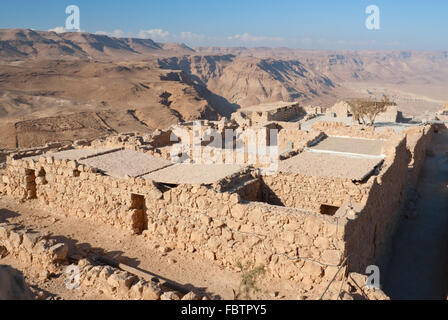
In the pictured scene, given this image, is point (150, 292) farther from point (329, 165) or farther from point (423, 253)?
point (423, 253)

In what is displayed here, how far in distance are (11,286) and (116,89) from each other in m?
44.1

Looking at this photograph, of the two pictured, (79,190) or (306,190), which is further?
(79,190)

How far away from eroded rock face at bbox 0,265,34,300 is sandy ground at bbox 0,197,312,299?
230cm

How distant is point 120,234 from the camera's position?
8.45 m

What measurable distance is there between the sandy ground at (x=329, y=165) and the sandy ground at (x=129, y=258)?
3523 mm

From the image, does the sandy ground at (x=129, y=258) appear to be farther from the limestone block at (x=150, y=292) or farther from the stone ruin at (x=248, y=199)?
the limestone block at (x=150, y=292)

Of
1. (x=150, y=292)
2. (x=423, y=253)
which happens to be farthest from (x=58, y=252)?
(x=423, y=253)

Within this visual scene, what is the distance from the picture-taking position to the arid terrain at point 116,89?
108 feet

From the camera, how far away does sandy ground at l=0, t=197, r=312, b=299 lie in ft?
20.3

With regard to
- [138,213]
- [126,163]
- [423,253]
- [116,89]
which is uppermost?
[116,89]

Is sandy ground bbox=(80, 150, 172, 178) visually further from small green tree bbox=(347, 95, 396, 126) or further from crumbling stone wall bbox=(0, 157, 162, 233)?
small green tree bbox=(347, 95, 396, 126)

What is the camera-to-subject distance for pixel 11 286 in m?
3.53
